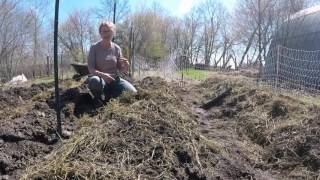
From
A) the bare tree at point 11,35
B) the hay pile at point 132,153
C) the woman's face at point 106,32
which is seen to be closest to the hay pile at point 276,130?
the hay pile at point 132,153

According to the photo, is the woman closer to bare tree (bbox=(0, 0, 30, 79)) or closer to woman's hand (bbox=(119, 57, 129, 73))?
woman's hand (bbox=(119, 57, 129, 73))

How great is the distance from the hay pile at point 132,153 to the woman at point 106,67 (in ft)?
4.26

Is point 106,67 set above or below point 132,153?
above

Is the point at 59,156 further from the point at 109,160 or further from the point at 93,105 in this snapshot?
the point at 93,105

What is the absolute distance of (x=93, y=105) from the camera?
5594mm

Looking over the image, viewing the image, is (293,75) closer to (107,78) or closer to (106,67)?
(106,67)

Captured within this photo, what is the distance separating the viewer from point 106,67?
19.3 ft

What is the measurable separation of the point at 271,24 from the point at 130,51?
9528mm

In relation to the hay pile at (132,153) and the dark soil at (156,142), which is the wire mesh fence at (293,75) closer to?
the dark soil at (156,142)

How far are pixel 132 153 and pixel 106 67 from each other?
110 inches

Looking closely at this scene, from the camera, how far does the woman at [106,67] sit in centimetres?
553

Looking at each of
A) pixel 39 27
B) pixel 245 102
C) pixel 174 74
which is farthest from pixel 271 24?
pixel 39 27

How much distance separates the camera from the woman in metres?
5.53

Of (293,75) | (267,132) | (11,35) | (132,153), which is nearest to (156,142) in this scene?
(132,153)
